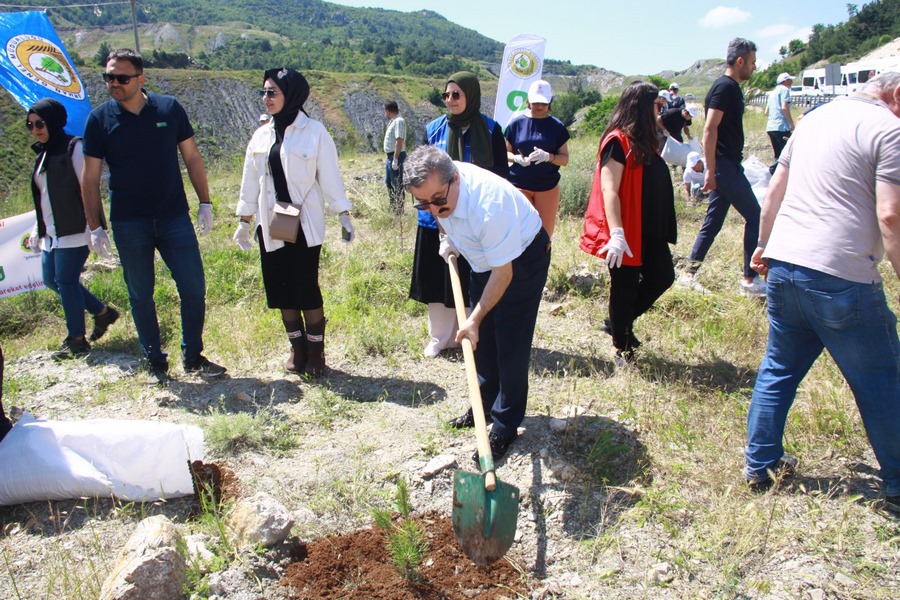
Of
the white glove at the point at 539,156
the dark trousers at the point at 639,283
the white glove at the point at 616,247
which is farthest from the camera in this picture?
the white glove at the point at 539,156

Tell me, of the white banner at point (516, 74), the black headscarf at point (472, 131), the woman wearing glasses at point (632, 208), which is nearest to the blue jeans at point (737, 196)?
the woman wearing glasses at point (632, 208)

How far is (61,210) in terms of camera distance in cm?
412

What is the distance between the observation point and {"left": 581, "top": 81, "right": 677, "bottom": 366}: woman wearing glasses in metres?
3.43

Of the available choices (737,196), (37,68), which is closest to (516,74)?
(737,196)

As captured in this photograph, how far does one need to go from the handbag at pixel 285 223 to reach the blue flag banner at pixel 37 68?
2189 mm

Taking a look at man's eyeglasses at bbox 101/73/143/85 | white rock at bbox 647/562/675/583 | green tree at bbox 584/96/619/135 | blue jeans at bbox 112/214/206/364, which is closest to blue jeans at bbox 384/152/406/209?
blue jeans at bbox 112/214/206/364

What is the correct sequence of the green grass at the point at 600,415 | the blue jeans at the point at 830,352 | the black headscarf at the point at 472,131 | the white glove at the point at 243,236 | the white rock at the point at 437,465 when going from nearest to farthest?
the blue jeans at the point at 830,352 → the green grass at the point at 600,415 → the white rock at the point at 437,465 → the black headscarf at the point at 472,131 → the white glove at the point at 243,236

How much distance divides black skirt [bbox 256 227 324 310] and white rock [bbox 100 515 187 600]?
174 centimetres

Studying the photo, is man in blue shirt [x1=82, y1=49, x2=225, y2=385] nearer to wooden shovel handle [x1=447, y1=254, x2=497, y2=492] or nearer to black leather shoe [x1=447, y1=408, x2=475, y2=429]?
black leather shoe [x1=447, y1=408, x2=475, y2=429]

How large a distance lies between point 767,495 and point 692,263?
282cm

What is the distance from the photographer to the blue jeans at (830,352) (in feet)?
7.29

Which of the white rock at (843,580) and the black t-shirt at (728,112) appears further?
the black t-shirt at (728,112)

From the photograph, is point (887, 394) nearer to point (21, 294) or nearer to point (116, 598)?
point (116, 598)

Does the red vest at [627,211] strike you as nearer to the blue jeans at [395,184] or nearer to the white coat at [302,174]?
the white coat at [302,174]
